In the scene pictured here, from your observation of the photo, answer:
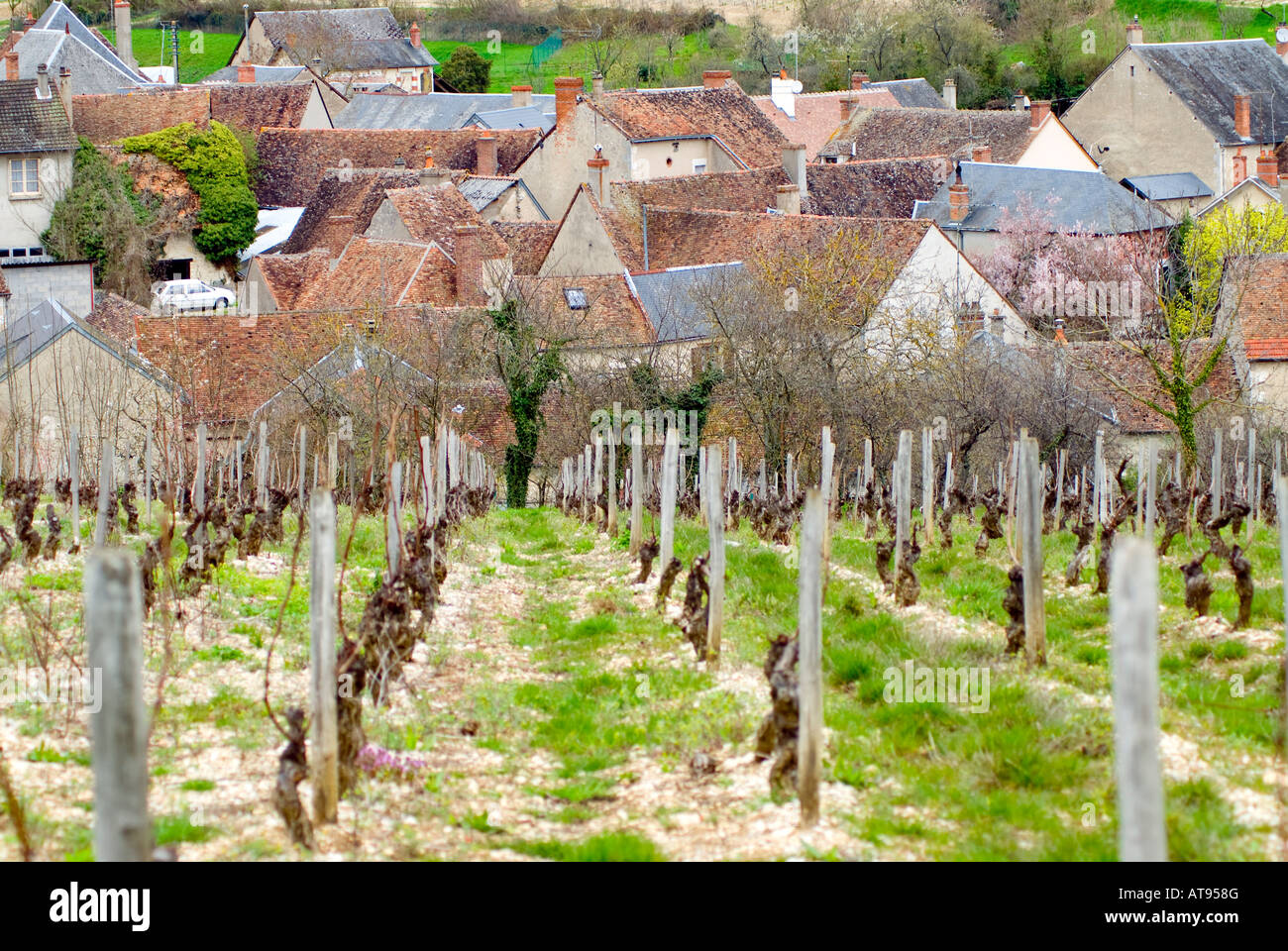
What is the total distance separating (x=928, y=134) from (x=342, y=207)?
25736 millimetres

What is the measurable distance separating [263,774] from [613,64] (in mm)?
90052

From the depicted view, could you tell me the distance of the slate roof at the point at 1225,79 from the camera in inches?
2469

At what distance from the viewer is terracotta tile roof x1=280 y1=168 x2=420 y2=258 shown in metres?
50.5

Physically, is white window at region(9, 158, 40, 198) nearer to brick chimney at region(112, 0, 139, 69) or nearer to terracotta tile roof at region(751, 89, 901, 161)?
brick chimney at region(112, 0, 139, 69)

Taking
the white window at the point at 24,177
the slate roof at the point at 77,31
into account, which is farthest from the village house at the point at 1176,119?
the slate roof at the point at 77,31

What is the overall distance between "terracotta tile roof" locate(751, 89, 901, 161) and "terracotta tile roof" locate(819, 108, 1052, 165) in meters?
2.38

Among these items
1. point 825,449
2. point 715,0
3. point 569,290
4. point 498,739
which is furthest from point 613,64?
point 498,739

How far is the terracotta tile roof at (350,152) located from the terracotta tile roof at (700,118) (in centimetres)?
707

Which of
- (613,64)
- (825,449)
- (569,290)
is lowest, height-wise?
(825,449)

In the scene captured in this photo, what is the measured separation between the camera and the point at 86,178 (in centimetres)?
5081

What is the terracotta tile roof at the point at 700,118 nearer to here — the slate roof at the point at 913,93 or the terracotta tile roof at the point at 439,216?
the terracotta tile roof at the point at 439,216

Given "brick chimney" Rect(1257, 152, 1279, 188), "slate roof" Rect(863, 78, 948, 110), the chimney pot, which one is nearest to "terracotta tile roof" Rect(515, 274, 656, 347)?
"brick chimney" Rect(1257, 152, 1279, 188)
